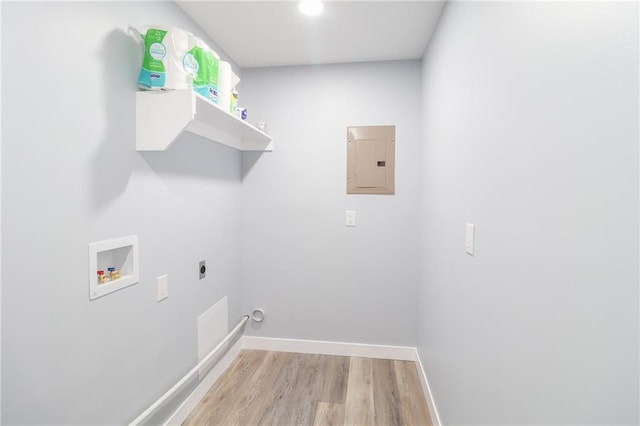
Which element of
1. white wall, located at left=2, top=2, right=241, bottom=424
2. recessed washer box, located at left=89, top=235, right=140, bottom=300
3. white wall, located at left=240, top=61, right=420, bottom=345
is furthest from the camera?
white wall, located at left=240, top=61, right=420, bottom=345

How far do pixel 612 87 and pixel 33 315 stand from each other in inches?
59.9

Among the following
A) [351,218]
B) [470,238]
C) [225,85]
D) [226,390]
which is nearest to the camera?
[470,238]

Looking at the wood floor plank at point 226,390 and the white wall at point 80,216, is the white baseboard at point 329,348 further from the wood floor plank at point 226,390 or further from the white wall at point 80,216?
the white wall at point 80,216

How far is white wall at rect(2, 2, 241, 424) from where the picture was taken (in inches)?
33.4

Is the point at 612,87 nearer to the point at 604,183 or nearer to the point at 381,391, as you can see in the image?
the point at 604,183

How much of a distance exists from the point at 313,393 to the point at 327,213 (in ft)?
4.07

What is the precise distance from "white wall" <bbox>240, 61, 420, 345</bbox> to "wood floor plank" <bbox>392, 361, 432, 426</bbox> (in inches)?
7.3

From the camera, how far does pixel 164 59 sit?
123cm

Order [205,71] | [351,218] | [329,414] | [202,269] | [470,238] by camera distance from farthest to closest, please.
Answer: [351,218]
[202,269]
[329,414]
[205,71]
[470,238]

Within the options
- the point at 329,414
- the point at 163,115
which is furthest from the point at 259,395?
the point at 163,115

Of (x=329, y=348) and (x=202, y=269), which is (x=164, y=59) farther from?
(x=329, y=348)

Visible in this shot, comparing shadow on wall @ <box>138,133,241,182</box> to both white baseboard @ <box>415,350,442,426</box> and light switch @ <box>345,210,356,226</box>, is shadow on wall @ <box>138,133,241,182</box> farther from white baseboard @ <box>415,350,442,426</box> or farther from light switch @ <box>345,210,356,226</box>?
white baseboard @ <box>415,350,442,426</box>

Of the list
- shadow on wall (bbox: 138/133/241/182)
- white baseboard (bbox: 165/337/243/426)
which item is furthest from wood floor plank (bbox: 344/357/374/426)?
shadow on wall (bbox: 138/133/241/182)

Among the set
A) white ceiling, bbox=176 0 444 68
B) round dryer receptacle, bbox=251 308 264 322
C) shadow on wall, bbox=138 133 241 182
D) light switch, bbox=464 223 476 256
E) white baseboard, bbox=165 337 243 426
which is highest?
white ceiling, bbox=176 0 444 68
